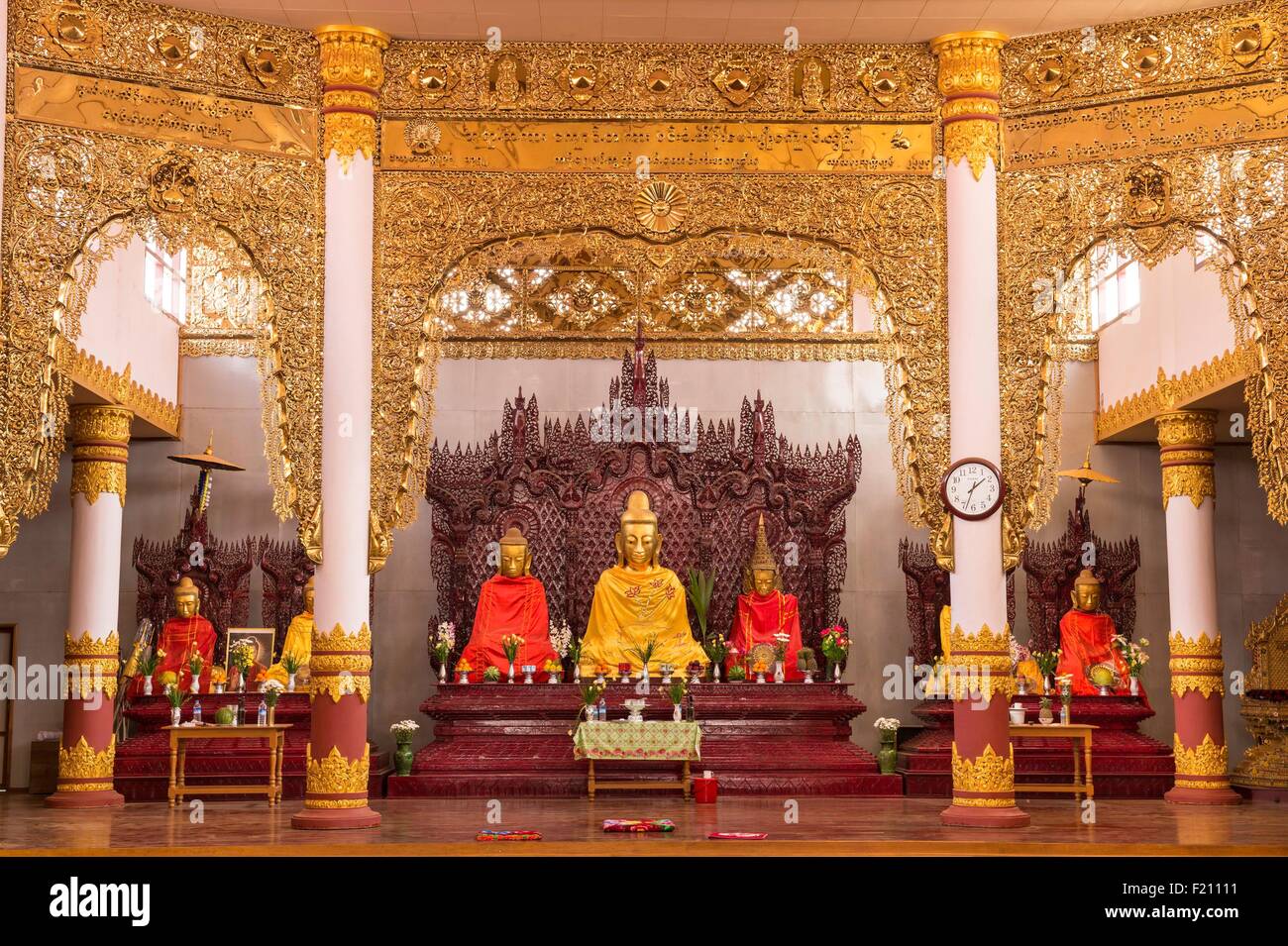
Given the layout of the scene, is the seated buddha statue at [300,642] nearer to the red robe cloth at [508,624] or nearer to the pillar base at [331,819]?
the red robe cloth at [508,624]

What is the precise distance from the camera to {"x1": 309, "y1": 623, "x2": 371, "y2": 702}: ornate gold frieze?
385 inches

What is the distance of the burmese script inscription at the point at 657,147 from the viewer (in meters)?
10.3

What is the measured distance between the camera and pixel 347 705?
9.77 m

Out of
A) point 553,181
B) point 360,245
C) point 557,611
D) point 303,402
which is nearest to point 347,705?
point 303,402

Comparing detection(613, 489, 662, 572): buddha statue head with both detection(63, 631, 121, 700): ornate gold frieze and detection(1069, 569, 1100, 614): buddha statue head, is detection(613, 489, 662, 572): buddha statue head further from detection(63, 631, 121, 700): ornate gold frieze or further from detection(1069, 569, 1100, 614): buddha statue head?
detection(63, 631, 121, 700): ornate gold frieze

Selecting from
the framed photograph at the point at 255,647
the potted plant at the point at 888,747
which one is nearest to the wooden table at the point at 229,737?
the framed photograph at the point at 255,647

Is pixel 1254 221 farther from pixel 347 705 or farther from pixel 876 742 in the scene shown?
pixel 876 742

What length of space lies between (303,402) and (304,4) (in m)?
2.56

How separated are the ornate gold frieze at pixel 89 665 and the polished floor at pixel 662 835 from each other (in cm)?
107

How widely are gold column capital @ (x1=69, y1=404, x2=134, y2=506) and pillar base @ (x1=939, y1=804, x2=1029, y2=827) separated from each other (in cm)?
816

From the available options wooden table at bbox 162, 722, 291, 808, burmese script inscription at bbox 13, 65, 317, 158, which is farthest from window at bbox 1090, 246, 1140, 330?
wooden table at bbox 162, 722, 291, 808

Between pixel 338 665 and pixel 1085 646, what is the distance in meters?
8.13

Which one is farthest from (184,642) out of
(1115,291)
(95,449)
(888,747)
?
(1115,291)

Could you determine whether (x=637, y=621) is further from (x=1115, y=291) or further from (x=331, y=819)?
(x=1115, y=291)
